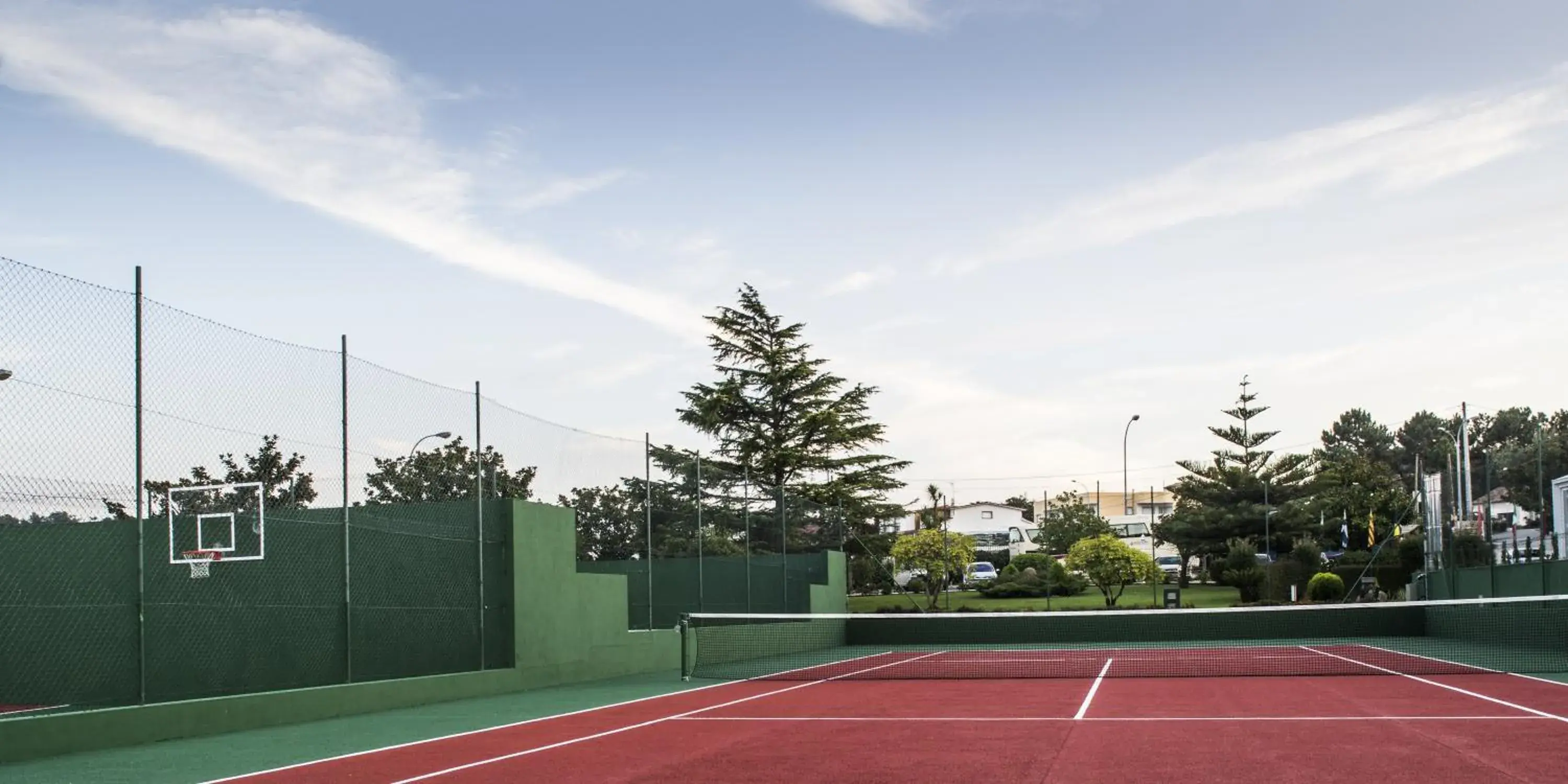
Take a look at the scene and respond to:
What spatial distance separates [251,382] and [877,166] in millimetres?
10730

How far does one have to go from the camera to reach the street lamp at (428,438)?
17188 mm

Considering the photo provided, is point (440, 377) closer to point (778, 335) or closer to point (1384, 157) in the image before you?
point (1384, 157)

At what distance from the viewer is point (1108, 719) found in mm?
13727

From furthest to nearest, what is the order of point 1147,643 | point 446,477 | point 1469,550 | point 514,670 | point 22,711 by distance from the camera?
point 1147,643, point 1469,550, point 514,670, point 446,477, point 22,711

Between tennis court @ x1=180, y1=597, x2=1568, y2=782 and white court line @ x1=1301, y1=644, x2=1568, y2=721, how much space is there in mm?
55

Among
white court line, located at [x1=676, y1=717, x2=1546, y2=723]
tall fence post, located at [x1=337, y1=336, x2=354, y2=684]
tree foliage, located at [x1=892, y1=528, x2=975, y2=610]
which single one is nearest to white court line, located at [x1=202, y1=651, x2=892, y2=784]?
tall fence post, located at [x1=337, y1=336, x2=354, y2=684]

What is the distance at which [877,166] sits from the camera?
21.5 m

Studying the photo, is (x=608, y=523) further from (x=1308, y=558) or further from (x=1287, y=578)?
(x=1308, y=558)

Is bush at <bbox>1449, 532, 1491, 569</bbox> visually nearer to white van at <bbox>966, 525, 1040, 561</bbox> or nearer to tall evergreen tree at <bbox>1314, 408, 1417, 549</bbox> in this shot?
tall evergreen tree at <bbox>1314, 408, 1417, 549</bbox>

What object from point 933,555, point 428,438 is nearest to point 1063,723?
point 428,438

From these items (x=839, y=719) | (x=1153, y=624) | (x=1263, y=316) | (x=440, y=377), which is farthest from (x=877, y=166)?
(x=1153, y=624)

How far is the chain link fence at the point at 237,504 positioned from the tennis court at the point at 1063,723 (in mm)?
3007

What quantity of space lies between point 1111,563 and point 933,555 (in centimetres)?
582

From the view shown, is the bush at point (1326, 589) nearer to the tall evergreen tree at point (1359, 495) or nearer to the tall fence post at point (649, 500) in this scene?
the tall evergreen tree at point (1359, 495)
